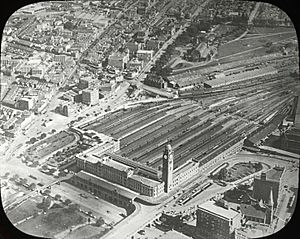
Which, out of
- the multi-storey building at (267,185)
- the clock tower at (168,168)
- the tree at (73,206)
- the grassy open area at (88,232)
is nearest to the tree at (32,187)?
the tree at (73,206)

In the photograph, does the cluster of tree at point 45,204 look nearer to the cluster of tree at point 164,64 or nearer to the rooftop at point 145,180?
the rooftop at point 145,180

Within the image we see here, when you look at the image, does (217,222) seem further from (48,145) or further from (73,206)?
(48,145)

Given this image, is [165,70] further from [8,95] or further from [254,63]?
[8,95]

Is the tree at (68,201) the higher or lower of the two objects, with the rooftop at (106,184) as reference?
lower

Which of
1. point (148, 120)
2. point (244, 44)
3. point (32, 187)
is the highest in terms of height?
point (244, 44)

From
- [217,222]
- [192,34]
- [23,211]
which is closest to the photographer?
[217,222]

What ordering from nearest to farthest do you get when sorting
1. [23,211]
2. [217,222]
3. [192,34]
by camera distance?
1. [217,222]
2. [23,211]
3. [192,34]

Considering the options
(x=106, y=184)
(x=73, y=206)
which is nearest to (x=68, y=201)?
(x=73, y=206)

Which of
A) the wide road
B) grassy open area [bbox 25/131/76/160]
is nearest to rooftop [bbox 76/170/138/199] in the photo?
the wide road
